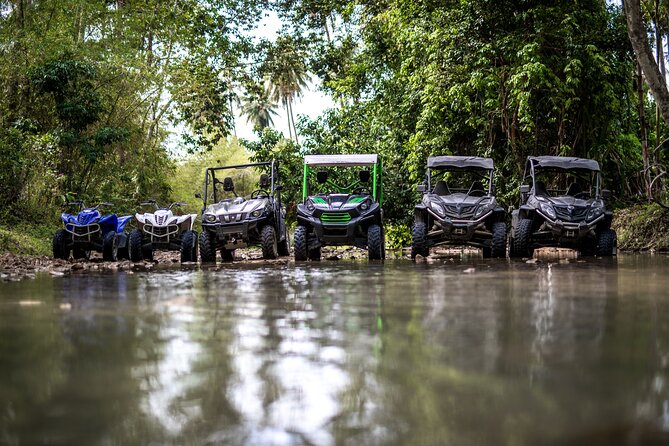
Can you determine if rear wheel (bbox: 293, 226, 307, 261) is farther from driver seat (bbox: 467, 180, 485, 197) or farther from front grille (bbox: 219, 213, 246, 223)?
driver seat (bbox: 467, 180, 485, 197)

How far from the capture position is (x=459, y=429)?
2041mm

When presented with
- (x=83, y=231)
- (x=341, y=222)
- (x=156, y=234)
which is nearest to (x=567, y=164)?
(x=341, y=222)

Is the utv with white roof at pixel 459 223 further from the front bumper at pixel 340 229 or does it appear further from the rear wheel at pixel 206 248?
the rear wheel at pixel 206 248

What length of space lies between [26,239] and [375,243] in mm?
8953

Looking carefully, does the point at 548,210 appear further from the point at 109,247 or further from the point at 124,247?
the point at 109,247

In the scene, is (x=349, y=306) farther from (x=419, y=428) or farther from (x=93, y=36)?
(x=93, y=36)

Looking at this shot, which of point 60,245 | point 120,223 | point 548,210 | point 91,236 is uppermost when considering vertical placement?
point 548,210

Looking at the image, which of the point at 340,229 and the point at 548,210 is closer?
the point at 548,210

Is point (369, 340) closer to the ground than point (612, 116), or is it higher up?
closer to the ground

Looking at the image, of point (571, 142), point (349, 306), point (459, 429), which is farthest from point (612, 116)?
point (459, 429)

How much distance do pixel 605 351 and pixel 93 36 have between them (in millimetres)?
31857

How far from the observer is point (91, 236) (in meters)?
14.8

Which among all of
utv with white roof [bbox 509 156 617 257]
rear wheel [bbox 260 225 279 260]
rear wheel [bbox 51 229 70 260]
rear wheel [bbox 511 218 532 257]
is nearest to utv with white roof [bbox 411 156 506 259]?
rear wheel [bbox 511 218 532 257]

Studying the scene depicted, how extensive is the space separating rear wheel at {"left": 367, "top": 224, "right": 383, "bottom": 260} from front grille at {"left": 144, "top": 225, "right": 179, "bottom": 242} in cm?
380
